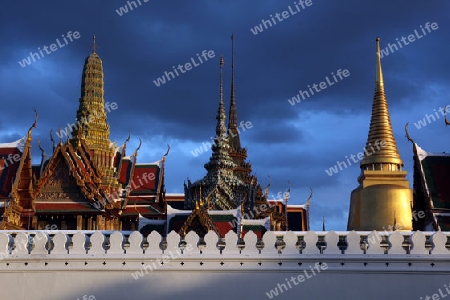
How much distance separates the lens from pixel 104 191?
3092 centimetres

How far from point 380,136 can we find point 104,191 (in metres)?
12.4

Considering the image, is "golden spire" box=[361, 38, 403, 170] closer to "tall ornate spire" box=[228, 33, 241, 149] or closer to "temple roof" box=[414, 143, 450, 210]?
"temple roof" box=[414, 143, 450, 210]

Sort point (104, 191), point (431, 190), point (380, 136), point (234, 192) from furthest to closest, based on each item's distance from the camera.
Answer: point (234, 192) → point (104, 191) → point (431, 190) → point (380, 136)

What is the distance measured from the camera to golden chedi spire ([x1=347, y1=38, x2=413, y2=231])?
2192cm

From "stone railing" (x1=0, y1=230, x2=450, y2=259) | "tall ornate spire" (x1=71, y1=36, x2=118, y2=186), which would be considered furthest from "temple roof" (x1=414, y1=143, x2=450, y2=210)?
"tall ornate spire" (x1=71, y1=36, x2=118, y2=186)

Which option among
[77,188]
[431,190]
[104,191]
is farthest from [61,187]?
[431,190]

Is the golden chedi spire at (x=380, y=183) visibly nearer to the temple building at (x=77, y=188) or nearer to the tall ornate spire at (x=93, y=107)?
the temple building at (x=77, y=188)

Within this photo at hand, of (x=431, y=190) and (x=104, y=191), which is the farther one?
(x=104, y=191)

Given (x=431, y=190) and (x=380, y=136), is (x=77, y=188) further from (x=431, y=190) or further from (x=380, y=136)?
(x=431, y=190)

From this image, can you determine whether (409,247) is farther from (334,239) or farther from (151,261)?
(151,261)

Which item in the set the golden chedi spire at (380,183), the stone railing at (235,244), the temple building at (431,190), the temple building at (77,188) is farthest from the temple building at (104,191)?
the stone railing at (235,244)

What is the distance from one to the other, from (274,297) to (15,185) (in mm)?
17287

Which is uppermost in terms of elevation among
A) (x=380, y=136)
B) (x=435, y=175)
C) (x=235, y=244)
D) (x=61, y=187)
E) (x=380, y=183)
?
(x=61, y=187)

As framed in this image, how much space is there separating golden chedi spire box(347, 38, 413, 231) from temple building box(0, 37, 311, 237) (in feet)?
13.5
